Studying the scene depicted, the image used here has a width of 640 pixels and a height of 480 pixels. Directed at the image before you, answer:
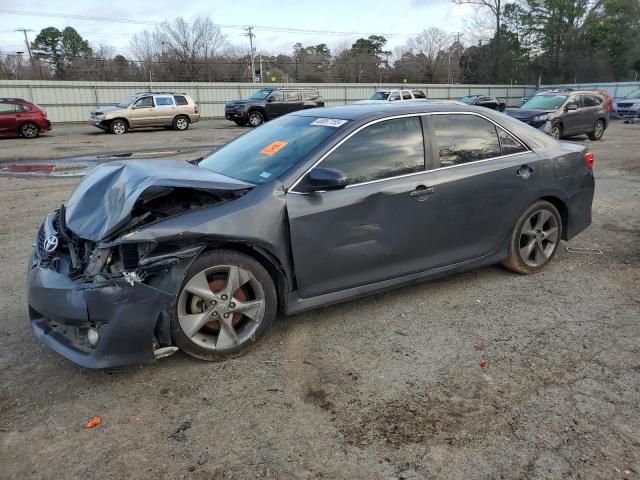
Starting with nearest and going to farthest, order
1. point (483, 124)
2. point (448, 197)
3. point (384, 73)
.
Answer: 1. point (448, 197)
2. point (483, 124)
3. point (384, 73)

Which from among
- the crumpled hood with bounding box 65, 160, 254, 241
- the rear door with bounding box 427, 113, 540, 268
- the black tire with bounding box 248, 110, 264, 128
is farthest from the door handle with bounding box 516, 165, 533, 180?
the black tire with bounding box 248, 110, 264, 128

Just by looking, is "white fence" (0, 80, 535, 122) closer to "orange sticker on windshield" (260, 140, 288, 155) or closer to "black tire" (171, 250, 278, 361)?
"orange sticker on windshield" (260, 140, 288, 155)

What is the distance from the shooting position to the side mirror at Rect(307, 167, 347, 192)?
3428mm

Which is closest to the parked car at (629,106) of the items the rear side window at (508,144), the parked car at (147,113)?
the parked car at (147,113)

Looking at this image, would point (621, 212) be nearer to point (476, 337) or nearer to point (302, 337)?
point (476, 337)

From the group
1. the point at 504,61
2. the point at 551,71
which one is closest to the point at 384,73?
the point at 504,61

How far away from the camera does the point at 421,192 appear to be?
395cm

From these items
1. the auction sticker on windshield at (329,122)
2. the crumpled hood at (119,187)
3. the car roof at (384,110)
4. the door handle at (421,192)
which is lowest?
the door handle at (421,192)

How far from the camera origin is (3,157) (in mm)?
14047

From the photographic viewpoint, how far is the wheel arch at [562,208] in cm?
485

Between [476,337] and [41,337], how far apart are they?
293 cm

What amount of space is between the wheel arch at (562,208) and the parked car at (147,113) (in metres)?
20.3

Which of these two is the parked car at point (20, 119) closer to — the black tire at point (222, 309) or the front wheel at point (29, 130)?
the front wheel at point (29, 130)

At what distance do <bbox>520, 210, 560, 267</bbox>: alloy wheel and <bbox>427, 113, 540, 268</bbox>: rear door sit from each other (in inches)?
9.3
